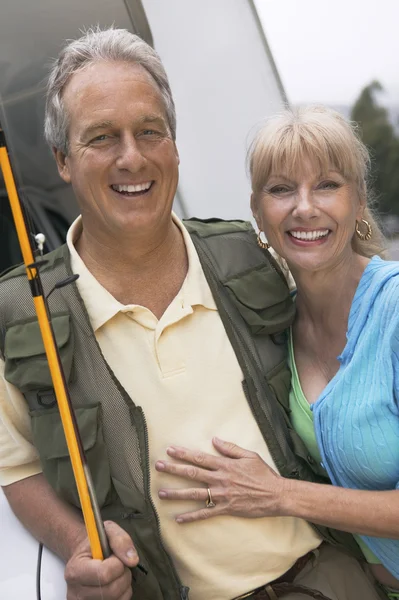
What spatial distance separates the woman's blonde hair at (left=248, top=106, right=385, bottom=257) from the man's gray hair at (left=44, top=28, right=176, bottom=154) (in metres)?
0.25

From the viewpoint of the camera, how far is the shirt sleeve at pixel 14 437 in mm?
1750

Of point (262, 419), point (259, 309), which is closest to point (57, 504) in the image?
point (262, 419)

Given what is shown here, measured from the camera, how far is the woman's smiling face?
181 centimetres

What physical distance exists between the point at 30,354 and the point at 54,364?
0.28 m

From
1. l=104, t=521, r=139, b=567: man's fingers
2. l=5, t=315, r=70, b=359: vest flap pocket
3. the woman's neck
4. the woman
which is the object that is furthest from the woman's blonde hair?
l=104, t=521, r=139, b=567: man's fingers

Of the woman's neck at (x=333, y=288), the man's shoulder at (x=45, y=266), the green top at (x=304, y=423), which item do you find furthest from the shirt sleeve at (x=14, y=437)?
the woman's neck at (x=333, y=288)

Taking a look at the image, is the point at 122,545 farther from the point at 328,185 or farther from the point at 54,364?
the point at 328,185

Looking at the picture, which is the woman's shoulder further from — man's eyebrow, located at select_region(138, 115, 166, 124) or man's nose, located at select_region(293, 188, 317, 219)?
man's eyebrow, located at select_region(138, 115, 166, 124)

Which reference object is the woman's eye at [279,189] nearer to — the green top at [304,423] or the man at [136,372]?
the man at [136,372]

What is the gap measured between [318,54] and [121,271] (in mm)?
1128

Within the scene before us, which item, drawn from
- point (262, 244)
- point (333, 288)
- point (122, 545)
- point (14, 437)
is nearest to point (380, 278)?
point (333, 288)

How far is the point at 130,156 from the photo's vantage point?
1700 millimetres

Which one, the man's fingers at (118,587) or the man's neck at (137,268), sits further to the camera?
the man's neck at (137,268)

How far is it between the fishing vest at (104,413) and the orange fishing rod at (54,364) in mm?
178
